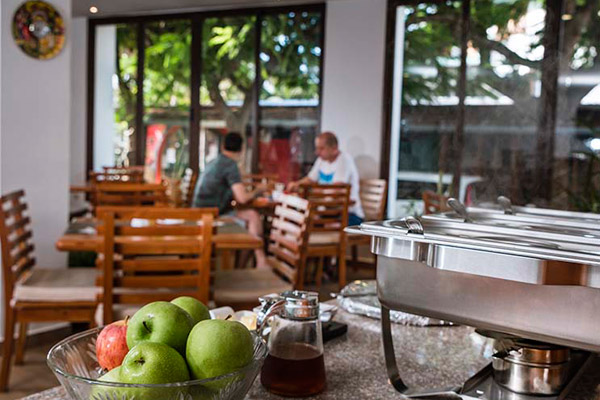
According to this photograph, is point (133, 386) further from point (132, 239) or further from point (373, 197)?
point (373, 197)

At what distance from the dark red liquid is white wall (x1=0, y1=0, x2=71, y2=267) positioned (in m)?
2.84

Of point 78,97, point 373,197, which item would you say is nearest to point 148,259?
point 373,197

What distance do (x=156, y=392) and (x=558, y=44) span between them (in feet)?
18.6

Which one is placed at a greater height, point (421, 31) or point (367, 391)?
point (421, 31)

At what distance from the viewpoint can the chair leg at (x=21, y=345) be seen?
→ 3.09m

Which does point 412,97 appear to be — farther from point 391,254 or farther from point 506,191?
point 391,254

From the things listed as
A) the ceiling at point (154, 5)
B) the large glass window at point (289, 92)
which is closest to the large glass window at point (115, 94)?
the ceiling at point (154, 5)

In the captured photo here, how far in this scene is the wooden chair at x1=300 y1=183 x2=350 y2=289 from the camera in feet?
14.8

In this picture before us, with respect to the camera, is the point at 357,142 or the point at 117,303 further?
the point at 357,142

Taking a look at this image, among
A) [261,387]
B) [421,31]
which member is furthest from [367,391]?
[421,31]

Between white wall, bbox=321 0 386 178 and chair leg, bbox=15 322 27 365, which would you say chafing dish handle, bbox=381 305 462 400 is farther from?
white wall, bbox=321 0 386 178

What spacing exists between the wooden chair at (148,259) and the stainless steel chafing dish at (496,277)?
152cm

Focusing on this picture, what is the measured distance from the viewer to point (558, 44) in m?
5.59

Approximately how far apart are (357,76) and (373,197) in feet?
4.12
